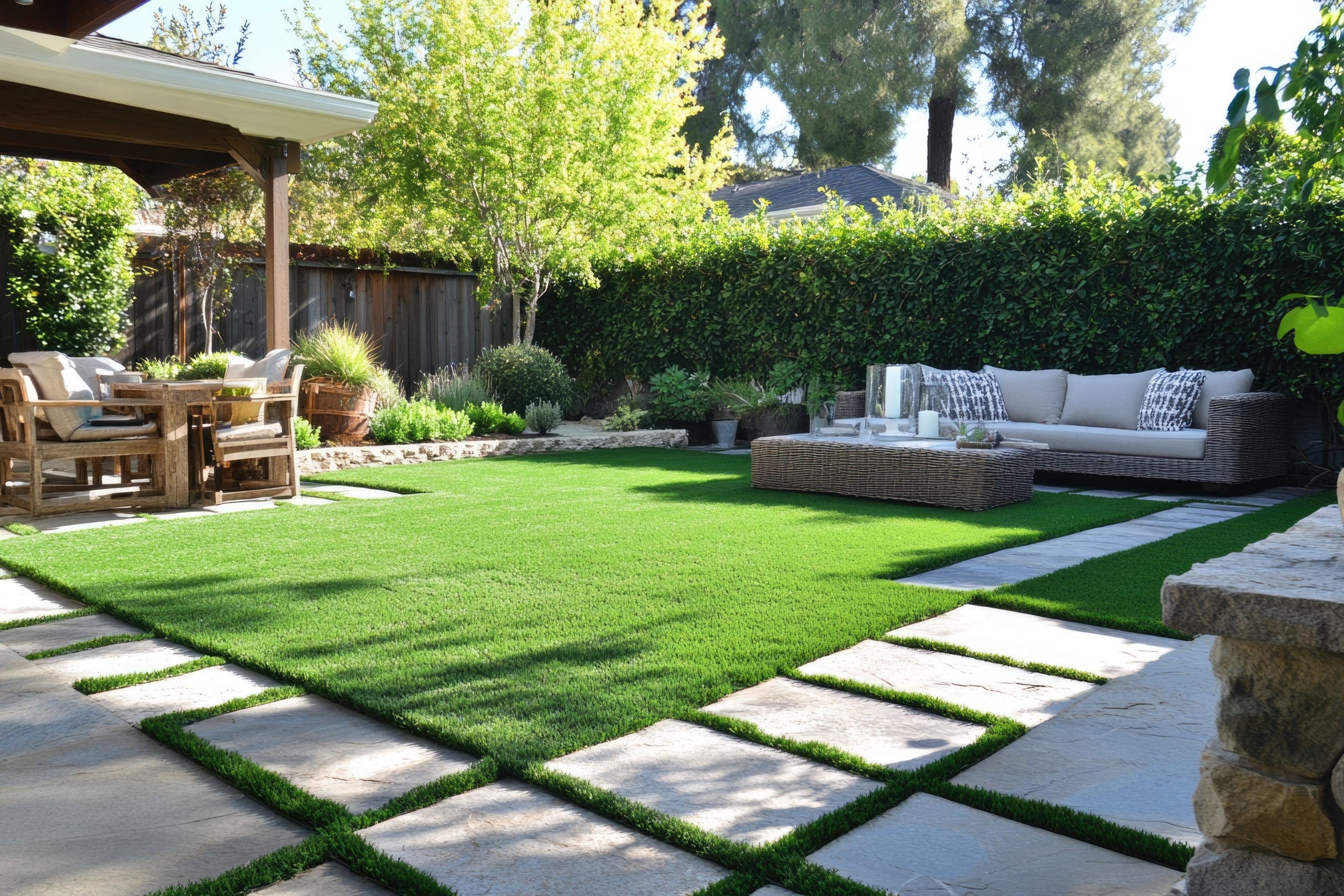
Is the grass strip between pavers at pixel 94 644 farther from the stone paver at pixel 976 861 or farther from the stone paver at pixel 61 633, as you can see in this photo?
the stone paver at pixel 976 861

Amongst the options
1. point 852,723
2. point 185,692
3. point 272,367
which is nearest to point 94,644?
point 185,692

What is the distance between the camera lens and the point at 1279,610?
3.79 ft

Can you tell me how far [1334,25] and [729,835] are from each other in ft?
6.76

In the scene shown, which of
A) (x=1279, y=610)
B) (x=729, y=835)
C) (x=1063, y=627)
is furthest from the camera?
→ (x=1063, y=627)

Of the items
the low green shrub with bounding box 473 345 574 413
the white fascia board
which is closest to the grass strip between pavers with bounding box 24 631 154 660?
the white fascia board

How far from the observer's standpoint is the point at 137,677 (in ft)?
8.38

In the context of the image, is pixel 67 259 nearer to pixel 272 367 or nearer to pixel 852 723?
pixel 272 367

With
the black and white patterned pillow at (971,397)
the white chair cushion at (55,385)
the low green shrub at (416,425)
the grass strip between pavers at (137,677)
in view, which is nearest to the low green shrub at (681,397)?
the low green shrub at (416,425)

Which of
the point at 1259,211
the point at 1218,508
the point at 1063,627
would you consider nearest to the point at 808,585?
the point at 1063,627

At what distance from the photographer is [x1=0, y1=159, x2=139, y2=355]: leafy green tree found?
8.52m

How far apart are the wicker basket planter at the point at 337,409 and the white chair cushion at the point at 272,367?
1.80 m

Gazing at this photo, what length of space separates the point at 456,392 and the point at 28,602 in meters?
6.01

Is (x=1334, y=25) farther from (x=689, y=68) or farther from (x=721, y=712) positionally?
(x=689, y=68)

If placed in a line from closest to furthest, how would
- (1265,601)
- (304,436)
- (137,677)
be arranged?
(1265,601), (137,677), (304,436)
